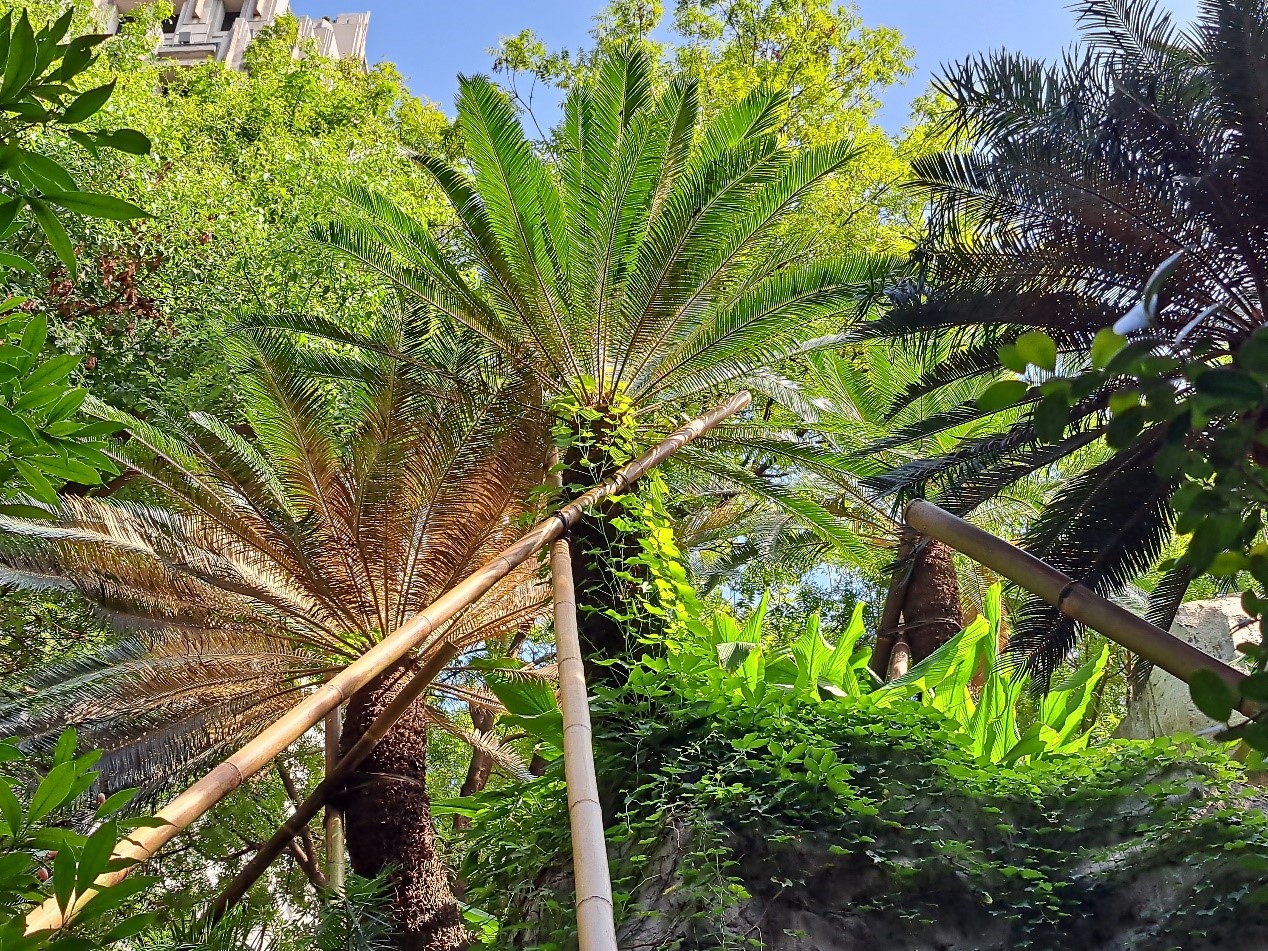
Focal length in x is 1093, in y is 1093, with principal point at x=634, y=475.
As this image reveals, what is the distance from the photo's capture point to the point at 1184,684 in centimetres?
895

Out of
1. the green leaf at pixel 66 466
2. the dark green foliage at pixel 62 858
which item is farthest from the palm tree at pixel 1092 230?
the dark green foliage at pixel 62 858

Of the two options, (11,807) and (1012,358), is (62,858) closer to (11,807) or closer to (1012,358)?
(11,807)

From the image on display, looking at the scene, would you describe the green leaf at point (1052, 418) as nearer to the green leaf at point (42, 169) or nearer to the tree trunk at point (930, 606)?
the green leaf at point (42, 169)

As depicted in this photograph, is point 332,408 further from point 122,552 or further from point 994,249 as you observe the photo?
point 994,249

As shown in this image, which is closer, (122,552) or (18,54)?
(18,54)

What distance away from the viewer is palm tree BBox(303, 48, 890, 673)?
6.55 m

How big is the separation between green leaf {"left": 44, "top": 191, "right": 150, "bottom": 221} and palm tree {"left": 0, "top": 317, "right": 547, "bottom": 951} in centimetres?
526

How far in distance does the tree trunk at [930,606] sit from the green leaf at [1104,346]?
7706 millimetres

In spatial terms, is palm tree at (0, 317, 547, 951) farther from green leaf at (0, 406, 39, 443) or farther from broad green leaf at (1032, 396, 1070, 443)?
broad green leaf at (1032, 396, 1070, 443)

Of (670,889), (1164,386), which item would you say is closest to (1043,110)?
(670,889)

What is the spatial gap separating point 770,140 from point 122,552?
4731 mm

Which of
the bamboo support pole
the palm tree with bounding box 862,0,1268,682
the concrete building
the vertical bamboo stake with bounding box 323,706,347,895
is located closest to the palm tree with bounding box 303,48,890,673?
the palm tree with bounding box 862,0,1268,682

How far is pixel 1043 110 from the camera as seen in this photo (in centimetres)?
517

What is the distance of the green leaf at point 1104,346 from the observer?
108cm
